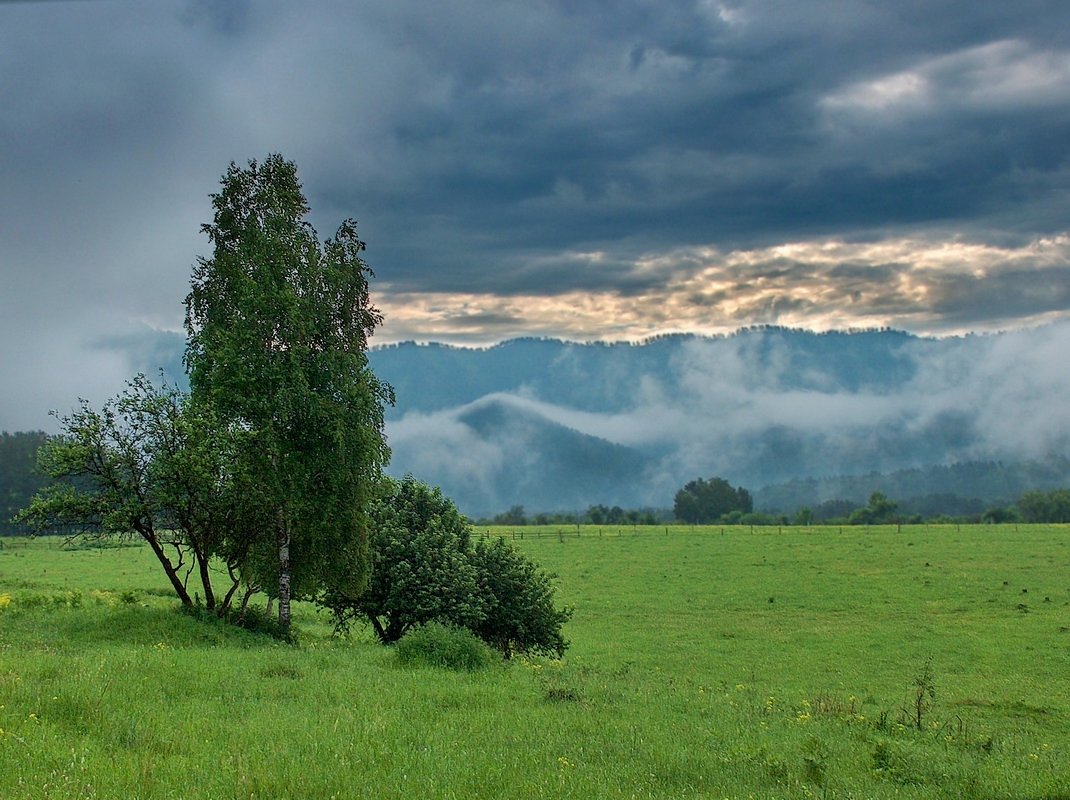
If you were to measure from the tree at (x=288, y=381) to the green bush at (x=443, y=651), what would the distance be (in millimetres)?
7879

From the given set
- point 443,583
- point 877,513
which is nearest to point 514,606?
point 443,583

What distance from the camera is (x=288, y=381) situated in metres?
31.6

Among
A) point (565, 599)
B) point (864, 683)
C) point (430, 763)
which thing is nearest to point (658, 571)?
point (565, 599)

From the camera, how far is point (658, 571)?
79.5 meters

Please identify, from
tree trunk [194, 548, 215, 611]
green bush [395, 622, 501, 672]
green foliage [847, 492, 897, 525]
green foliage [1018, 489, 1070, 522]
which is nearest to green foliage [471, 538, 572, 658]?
green bush [395, 622, 501, 672]

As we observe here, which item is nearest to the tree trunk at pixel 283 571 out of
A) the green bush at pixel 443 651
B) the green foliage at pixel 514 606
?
the green foliage at pixel 514 606

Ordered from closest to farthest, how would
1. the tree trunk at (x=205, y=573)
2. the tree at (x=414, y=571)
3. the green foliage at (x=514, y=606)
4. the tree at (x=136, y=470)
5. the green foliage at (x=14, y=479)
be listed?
the tree at (x=136, y=470), the tree trunk at (x=205, y=573), the tree at (x=414, y=571), the green foliage at (x=514, y=606), the green foliage at (x=14, y=479)

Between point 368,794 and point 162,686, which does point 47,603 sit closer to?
point 162,686

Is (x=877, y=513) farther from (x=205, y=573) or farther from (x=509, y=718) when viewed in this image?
(x=509, y=718)

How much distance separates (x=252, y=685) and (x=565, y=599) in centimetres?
4784

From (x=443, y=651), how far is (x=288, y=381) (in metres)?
12.5

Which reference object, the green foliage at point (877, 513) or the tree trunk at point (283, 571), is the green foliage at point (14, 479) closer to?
the tree trunk at point (283, 571)

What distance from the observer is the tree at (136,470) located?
2791 centimetres

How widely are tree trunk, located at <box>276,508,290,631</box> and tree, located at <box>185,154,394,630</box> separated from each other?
43 millimetres
